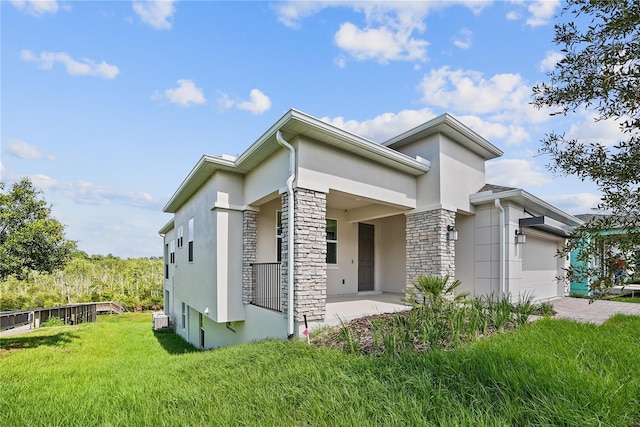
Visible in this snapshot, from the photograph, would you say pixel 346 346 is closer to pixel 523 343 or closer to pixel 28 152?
pixel 523 343

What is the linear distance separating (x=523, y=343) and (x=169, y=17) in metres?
8.98

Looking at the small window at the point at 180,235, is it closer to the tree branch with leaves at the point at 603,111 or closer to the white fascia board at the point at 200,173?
the white fascia board at the point at 200,173

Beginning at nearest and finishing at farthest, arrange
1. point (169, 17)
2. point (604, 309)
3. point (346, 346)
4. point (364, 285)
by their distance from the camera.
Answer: point (346, 346) < point (169, 17) < point (604, 309) < point (364, 285)

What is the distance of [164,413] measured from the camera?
3.44 meters

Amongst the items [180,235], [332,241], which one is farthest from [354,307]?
[180,235]

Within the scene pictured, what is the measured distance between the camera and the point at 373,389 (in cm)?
357

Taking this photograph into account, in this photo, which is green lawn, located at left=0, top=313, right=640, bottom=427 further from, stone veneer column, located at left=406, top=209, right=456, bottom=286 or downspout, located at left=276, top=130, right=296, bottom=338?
stone veneer column, located at left=406, top=209, right=456, bottom=286

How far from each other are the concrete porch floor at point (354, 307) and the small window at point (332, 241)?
1.34 m

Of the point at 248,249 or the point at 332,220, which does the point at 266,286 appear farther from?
the point at 332,220

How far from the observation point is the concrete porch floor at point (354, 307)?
7.36 m

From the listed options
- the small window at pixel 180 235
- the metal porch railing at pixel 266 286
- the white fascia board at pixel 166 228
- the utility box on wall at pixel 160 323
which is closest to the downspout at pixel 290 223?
the metal porch railing at pixel 266 286

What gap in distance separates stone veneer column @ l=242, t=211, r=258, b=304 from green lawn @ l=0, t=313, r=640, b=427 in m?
3.17

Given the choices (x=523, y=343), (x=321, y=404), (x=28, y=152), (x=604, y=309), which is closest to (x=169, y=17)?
(x=321, y=404)

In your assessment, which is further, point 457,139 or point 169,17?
point 457,139
